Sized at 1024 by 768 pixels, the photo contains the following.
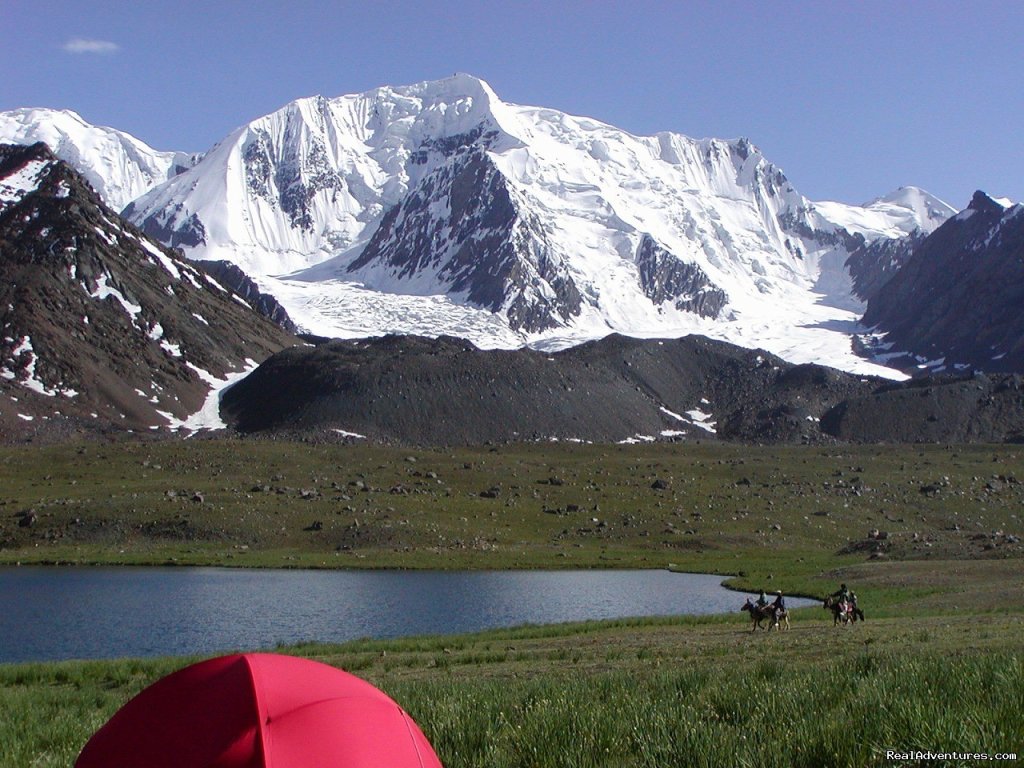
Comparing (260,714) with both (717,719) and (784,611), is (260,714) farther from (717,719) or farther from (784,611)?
(784,611)

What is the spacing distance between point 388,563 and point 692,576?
24.3 meters

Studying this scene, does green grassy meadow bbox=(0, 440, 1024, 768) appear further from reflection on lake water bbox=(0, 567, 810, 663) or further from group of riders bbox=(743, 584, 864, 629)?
reflection on lake water bbox=(0, 567, 810, 663)

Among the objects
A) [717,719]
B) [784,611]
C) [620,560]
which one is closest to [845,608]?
[784,611]

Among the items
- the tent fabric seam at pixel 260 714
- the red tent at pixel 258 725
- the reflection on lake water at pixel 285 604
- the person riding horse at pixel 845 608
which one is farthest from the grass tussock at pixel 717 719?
the reflection on lake water at pixel 285 604

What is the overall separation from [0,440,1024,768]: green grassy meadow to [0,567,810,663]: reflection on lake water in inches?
277

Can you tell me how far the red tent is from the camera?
337 inches

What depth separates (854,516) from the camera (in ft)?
374

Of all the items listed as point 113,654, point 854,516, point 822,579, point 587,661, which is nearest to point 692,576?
point 822,579

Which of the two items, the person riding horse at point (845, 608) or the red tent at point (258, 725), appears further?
the person riding horse at point (845, 608)

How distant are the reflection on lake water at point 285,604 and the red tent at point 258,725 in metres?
33.7

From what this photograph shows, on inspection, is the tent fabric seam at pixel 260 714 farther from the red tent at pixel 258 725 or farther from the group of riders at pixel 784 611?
the group of riders at pixel 784 611

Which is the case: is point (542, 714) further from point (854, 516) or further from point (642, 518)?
point (854, 516)

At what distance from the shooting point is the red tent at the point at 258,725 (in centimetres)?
857

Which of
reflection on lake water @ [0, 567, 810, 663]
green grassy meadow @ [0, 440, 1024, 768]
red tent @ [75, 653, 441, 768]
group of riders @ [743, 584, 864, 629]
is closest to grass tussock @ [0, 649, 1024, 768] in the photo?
green grassy meadow @ [0, 440, 1024, 768]
